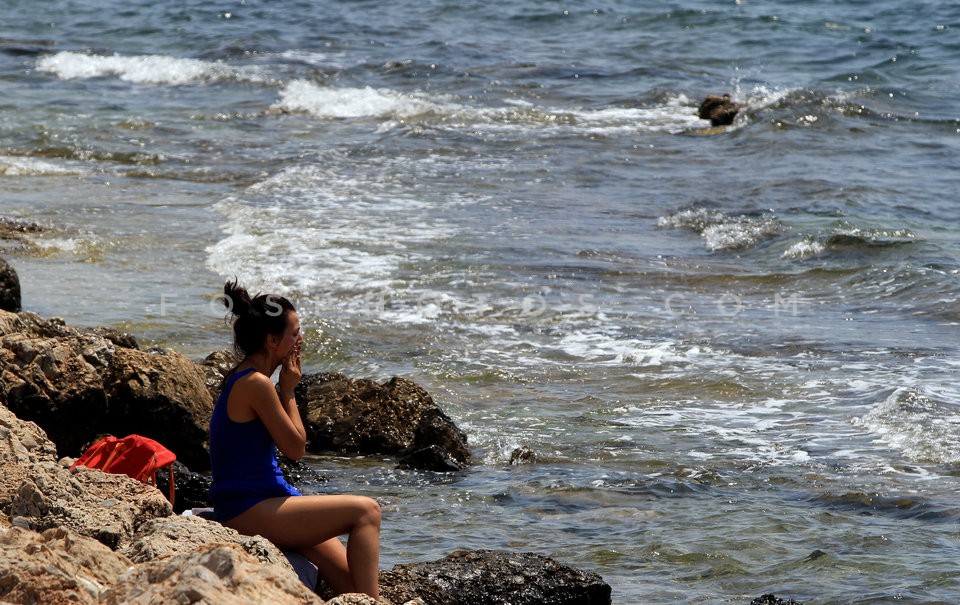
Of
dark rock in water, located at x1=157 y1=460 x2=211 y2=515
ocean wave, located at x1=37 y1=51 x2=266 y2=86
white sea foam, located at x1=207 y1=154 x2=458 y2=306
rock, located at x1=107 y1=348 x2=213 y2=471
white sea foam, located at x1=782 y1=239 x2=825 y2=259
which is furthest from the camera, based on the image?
ocean wave, located at x1=37 y1=51 x2=266 y2=86

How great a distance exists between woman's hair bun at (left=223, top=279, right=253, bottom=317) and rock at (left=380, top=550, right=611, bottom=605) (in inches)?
46.5

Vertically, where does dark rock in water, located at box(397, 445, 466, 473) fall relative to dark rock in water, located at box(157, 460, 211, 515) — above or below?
below

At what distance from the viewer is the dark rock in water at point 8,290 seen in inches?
344

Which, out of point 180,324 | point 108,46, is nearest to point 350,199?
point 180,324

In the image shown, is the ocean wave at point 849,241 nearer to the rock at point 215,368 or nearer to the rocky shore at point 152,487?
the rocky shore at point 152,487

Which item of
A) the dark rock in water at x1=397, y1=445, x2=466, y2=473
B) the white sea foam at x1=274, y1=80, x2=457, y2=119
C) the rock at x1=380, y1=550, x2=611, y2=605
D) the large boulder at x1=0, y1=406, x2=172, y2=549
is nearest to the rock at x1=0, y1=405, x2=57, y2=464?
the large boulder at x1=0, y1=406, x2=172, y2=549

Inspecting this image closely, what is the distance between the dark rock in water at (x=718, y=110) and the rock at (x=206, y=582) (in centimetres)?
1764

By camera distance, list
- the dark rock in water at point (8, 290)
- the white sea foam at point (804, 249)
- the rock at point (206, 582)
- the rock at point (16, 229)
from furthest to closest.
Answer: the white sea foam at point (804, 249), the rock at point (16, 229), the dark rock in water at point (8, 290), the rock at point (206, 582)

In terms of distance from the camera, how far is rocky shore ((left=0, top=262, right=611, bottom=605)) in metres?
3.29

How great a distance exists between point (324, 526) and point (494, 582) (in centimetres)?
74

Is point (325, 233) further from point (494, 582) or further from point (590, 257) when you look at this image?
point (494, 582)

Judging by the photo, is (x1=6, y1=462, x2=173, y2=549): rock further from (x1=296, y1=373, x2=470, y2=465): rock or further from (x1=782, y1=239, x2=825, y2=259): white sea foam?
(x1=782, y1=239, x2=825, y2=259): white sea foam

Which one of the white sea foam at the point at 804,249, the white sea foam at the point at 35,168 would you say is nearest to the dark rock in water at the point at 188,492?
the white sea foam at the point at 804,249

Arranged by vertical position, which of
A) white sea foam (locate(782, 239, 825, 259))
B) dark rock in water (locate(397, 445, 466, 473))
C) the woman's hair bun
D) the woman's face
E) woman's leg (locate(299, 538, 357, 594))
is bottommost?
white sea foam (locate(782, 239, 825, 259))
